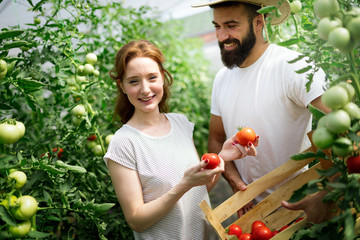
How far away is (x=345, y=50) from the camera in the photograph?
791mm

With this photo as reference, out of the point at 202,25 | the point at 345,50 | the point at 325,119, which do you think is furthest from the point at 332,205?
the point at 202,25

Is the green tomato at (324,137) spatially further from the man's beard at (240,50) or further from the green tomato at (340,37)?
the man's beard at (240,50)

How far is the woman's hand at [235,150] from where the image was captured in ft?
5.02

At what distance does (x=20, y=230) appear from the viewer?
113 centimetres

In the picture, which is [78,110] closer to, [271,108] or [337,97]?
[271,108]

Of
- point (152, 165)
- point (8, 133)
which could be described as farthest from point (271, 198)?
point (8, 133)

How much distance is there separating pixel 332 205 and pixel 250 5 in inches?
52.6

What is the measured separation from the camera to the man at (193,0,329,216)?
5.65 feet

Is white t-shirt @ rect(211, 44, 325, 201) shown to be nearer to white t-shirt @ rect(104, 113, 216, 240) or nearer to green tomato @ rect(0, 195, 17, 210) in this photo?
white t-shirt @ rect(104, 113, 216, 240)

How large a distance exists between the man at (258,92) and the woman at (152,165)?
1.01ft

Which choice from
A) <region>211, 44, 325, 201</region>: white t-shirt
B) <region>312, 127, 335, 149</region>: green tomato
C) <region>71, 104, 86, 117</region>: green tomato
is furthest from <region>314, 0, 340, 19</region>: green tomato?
<region>71, 104, 86, 117</region>: green tomato

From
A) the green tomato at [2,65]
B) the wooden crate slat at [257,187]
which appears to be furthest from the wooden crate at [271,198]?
the green tomato at [2,65]

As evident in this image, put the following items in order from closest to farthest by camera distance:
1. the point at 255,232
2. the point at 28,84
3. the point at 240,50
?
the point at 28,84
the point at 255,232
the point at 240,50

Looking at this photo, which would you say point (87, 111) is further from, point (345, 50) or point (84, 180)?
point (345, 50)
